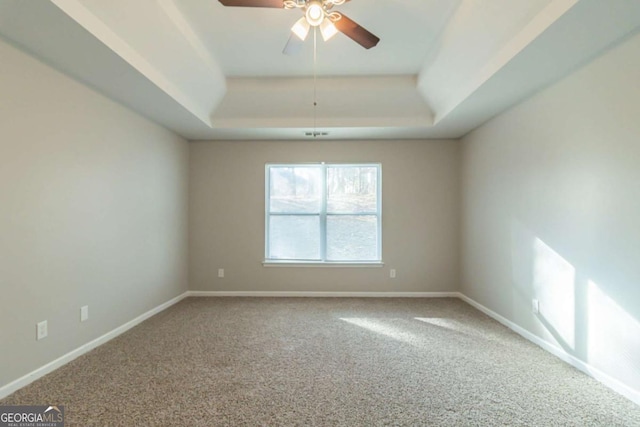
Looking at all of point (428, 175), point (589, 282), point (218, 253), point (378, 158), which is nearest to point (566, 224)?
point (589, 282)

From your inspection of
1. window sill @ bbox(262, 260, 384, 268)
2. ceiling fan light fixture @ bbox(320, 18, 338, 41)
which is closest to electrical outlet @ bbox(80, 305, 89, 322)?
window sill @ bbox(262, 260, 384, 268)

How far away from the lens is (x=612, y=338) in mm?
2090

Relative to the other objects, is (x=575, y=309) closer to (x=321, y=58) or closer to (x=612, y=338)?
(x=612, y=338)

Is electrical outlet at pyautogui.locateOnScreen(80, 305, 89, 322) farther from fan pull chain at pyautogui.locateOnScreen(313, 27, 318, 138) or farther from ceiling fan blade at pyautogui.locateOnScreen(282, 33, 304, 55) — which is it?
fan pull chain at pyautogui.locateOnScreen(313, 27, 318, 138)

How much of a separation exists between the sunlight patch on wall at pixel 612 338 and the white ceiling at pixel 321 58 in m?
1.81

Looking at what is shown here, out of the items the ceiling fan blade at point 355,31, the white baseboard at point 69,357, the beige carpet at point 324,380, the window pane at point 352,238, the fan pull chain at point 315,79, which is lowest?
the beige carpet at point 324,380

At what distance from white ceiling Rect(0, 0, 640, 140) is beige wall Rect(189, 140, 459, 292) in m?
0.32

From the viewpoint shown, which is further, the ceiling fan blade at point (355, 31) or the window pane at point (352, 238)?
the window pane at point (352, 238)

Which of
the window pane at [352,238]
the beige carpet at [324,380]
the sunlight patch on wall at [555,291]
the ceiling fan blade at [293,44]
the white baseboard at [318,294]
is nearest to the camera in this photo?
the beige carpet at [324,380]

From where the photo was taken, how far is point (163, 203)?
151 inches

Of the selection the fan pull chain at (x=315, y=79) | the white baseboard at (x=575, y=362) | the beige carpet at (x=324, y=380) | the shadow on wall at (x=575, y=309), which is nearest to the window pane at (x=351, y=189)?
the fan pull chain at (x=315, y=79)

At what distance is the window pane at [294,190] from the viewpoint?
15.1 ft

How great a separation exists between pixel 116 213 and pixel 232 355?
1.84 meters

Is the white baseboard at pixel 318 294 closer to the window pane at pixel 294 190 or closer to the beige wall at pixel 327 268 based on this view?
the beige wall at pixel 327 268
